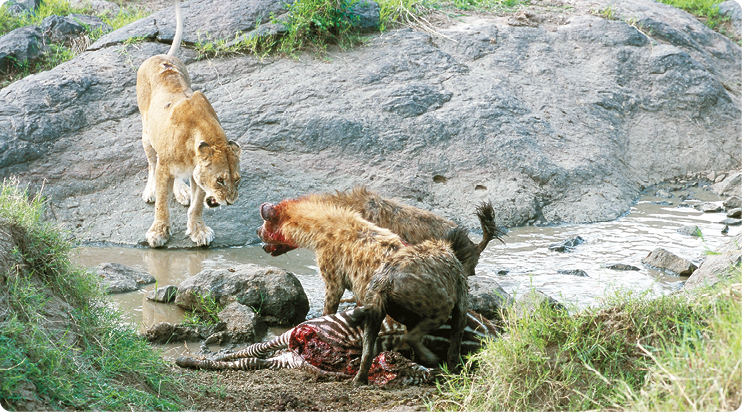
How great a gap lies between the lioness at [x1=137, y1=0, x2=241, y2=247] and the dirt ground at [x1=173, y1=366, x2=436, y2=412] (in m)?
3.54

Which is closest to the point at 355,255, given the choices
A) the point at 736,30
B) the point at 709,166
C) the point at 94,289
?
the point at 94,289

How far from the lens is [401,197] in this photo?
934cm

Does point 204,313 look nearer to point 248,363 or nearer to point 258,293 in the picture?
point 258,293

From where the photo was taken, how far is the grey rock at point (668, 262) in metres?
6.91

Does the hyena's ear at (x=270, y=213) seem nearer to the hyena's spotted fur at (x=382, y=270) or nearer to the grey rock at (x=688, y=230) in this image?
the hyena's spotted fur at (x=382, y=270)

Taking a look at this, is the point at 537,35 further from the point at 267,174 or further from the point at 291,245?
the point at 291,245

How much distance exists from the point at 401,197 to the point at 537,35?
17.4 ft

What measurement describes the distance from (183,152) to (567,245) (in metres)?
4.87

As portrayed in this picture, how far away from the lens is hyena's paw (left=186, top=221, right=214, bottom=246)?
8406mm

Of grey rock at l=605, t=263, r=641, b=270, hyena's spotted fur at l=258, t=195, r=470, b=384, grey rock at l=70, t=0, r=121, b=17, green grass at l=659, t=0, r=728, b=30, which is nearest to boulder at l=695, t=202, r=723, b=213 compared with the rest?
grey rock at l=605, t=263, r=641, b=270

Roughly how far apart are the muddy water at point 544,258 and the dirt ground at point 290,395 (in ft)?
5.28

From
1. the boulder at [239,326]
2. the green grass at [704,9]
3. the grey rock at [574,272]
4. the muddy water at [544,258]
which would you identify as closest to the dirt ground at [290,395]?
the boulder at [239,326]

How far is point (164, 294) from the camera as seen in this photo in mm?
6426

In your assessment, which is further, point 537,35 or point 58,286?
point 537,35
